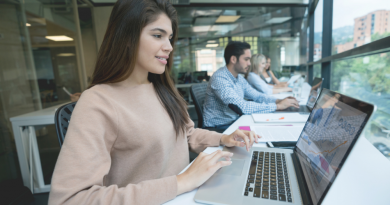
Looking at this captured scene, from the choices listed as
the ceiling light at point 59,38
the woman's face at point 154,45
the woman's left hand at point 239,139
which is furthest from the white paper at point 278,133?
the ceiling light at point 59,38

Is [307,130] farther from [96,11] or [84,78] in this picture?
[96,11]

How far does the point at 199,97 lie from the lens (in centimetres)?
212

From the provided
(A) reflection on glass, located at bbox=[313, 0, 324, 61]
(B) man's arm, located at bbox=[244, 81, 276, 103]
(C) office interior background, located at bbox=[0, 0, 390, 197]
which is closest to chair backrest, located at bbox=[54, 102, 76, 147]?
(C) office interior background, located at bbox=[0, 0, 390, 197]

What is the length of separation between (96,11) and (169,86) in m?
4.62

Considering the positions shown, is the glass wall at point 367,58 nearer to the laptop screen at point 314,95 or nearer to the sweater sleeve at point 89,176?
the laptop screen at point 314,95

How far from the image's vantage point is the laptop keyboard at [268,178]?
1.84ft

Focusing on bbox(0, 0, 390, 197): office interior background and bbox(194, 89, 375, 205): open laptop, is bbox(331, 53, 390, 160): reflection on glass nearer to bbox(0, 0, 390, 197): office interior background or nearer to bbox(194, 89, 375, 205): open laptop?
bbox(0, 0, 390, 197): office interior background

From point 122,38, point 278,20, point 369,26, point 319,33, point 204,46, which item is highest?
point 278,20

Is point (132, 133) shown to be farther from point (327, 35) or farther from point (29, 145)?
point (327, 35)

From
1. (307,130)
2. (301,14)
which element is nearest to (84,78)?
(307,130)

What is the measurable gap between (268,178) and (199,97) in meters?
1.52

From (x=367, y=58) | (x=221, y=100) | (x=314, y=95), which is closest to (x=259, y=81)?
(x=314, y=95)

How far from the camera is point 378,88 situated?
1.35 metres

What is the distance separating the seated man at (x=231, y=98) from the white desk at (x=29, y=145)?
147cm
